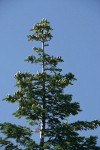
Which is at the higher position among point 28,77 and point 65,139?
point 28,77

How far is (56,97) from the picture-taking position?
2764cm

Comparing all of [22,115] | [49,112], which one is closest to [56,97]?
[49,112]

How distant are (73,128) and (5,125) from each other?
5.11 metres

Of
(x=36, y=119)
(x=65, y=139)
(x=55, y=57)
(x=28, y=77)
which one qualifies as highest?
(x=55, y=57)

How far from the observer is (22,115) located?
1077 inches

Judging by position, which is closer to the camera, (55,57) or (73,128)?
(73,128)

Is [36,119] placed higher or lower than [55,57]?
lower

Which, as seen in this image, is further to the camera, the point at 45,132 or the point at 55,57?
the point at 55,57

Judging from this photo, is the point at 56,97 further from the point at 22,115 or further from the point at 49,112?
the point at 22,115

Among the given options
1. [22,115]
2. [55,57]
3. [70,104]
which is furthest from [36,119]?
[55,57]

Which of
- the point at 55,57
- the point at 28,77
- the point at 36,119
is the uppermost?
the point at 55,57

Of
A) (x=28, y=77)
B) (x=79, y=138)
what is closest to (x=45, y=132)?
(x=79, y=138)

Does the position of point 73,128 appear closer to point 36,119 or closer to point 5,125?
point 36,119

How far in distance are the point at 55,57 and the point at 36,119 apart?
5.52m
